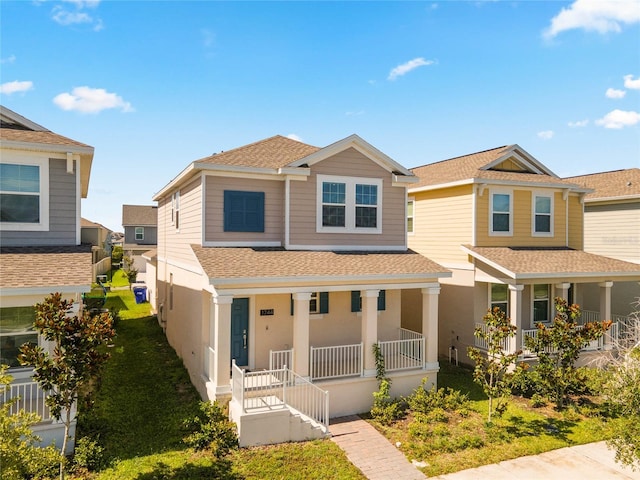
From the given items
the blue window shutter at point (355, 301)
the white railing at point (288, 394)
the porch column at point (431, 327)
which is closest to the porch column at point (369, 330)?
the blue window shutter at point (355, 301)

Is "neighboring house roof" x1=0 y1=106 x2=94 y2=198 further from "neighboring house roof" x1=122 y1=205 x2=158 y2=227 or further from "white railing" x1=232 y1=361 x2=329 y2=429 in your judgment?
"neighboring house roof" x1=122 y1=205 x2=158 y2=227

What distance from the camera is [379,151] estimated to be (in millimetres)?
14047

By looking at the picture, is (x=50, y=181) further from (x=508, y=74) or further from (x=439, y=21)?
(x=508, y=74)

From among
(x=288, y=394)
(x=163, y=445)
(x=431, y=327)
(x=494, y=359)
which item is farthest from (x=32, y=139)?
(x=494, y=359)

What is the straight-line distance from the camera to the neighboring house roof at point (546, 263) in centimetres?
1439

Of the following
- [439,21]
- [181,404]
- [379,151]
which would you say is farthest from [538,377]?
[439,21]

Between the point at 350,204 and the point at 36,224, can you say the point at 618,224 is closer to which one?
the point at 350,204

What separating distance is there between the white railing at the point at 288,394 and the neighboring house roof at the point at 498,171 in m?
10.0

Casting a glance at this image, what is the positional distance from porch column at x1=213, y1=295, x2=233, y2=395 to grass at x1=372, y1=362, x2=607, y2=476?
4239 mm

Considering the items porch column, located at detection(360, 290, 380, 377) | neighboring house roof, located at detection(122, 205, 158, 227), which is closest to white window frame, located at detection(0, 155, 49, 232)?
porch column, located at detection(360, 290, 380, 377)

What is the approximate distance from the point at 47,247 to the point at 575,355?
1529 centimetres

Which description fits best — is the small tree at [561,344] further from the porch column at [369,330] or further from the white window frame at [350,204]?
the white window frame at [350,204]

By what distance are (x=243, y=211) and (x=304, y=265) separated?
275 cm

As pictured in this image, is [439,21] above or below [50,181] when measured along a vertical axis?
above
